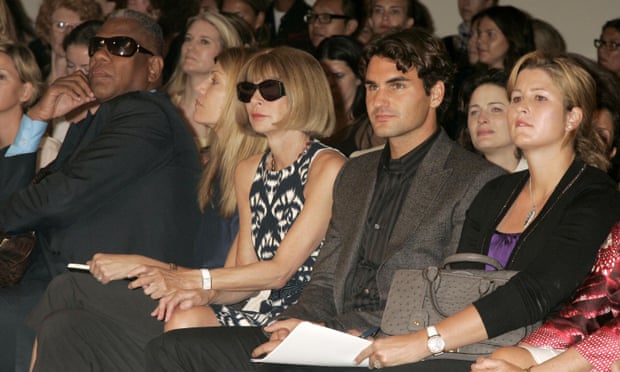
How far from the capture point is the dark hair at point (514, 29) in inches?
269

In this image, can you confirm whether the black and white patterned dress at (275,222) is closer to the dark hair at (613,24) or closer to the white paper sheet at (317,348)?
the white paper sheet at (317,348)

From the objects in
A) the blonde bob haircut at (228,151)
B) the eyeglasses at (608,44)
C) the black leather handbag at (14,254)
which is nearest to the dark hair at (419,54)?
the blonde bob haircut at (228,151)

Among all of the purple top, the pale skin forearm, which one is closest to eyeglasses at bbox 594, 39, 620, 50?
the purple top

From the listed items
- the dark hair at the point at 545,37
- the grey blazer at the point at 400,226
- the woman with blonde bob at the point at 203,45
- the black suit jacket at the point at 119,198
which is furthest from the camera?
the dark hair at the point at 545,37

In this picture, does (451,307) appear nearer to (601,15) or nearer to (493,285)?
(493,285)

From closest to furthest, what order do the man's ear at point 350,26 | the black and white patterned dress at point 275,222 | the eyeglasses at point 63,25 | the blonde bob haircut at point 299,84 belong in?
the black and white patterned dress at point 275,222, the blonde bob haircut at point 299,84, the eyeglasses at point 63,25, the man's ear at point 350,26

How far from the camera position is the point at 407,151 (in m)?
3.96

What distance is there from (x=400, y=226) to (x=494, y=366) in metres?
0.85

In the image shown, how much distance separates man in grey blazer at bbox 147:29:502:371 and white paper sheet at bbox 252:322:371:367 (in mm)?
199

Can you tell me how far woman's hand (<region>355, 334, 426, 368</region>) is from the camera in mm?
3203

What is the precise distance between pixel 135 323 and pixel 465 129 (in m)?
2.22

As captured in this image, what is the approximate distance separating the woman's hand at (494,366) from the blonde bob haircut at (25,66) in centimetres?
327

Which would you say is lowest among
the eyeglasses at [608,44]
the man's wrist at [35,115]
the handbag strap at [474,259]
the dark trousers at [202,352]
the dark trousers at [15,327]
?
the dark trousers at [15,327]

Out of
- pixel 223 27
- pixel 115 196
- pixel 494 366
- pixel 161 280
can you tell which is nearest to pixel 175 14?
pixel 223 27
